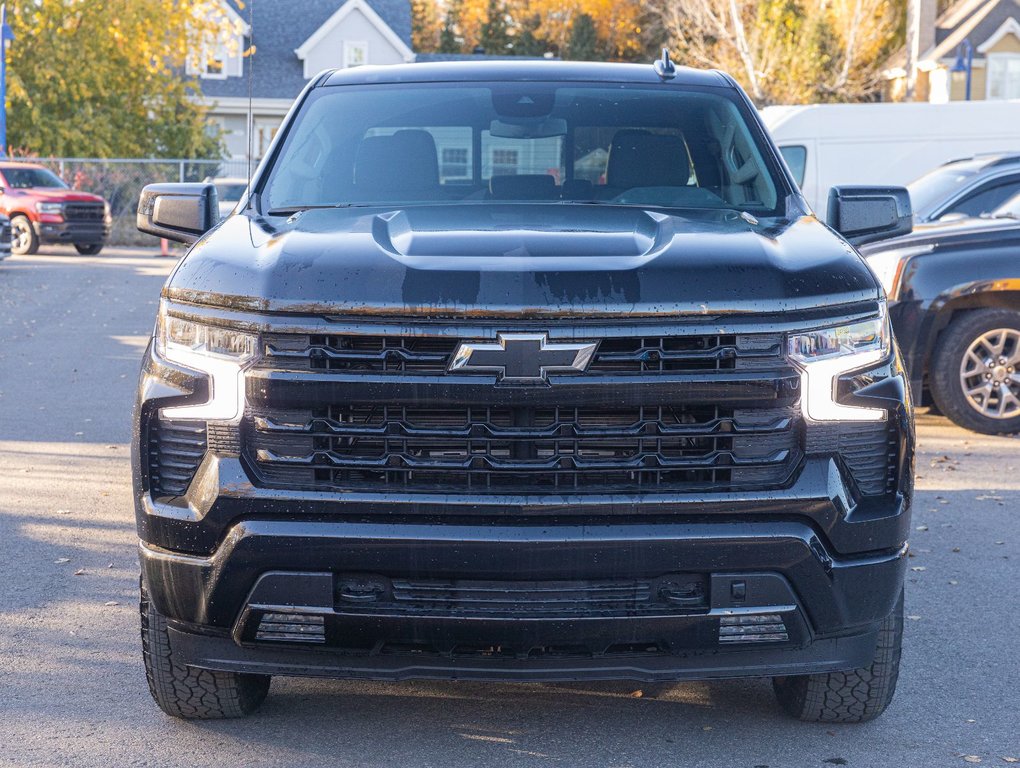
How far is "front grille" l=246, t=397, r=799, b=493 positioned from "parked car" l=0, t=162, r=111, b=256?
89.9 ft

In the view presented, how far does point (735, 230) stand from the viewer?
171 inches

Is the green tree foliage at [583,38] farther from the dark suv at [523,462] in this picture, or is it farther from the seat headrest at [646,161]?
the dark suv at [523,462]

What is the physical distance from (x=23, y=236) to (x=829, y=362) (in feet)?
93.1

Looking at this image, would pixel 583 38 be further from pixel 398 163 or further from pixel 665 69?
pixel 398 163

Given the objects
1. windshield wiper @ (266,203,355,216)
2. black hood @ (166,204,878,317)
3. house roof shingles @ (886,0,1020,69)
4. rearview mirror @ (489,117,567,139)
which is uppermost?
house roof shingles @ (886,0,1020,69)

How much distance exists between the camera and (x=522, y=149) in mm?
5387

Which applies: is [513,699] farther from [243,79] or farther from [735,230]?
[243,79]

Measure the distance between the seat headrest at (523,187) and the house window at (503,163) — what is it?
21 millimetres

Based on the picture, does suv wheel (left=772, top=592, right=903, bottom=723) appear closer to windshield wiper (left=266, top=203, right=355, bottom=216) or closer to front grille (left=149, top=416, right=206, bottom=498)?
front grille (left=149, top=416, right=206, bottom=498)

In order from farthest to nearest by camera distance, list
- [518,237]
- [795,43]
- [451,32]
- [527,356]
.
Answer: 1. [451,32]
2. [795,43]
3. [518,237]
4. [527,356]

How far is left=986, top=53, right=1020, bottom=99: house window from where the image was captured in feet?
167

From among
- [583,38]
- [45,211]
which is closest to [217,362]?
[45,211]

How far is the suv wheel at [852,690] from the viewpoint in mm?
4289

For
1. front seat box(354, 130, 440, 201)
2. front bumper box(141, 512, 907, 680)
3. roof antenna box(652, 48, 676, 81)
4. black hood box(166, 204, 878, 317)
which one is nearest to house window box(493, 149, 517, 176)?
front seat box(354, 130, 440, 201)
